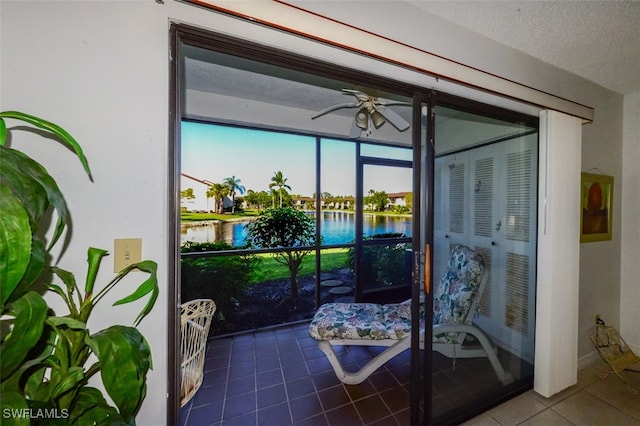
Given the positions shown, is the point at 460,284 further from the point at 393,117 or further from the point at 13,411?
the point at 13,411

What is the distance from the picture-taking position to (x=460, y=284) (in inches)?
76.9

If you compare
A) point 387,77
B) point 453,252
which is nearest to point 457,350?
point 453,252

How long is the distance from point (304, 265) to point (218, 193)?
138 centimetres

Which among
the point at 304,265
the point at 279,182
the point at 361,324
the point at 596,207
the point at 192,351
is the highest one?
the point at 279,182

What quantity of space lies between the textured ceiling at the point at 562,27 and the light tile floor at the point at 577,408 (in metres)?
2.54

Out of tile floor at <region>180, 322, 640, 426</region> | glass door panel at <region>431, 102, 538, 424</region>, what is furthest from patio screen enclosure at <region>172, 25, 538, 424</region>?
tile floor at <region>180, 322, 640, 426</region>

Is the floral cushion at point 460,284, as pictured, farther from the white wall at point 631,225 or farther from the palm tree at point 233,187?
the palm tree at point 233,187

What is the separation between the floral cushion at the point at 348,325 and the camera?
1.98 meters

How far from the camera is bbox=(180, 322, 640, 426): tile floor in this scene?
169 cm

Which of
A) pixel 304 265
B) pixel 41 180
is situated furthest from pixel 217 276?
pixel 41 180

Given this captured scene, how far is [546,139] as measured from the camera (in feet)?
5.98

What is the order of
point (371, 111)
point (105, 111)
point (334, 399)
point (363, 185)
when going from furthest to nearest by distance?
1. point (363, 185)
2. point (371, 111)
3. point (334, 399)
4. point (105, 111)

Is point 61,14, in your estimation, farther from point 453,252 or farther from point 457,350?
point 457,350

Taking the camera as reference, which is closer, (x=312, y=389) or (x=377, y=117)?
(x=312, y=389)
